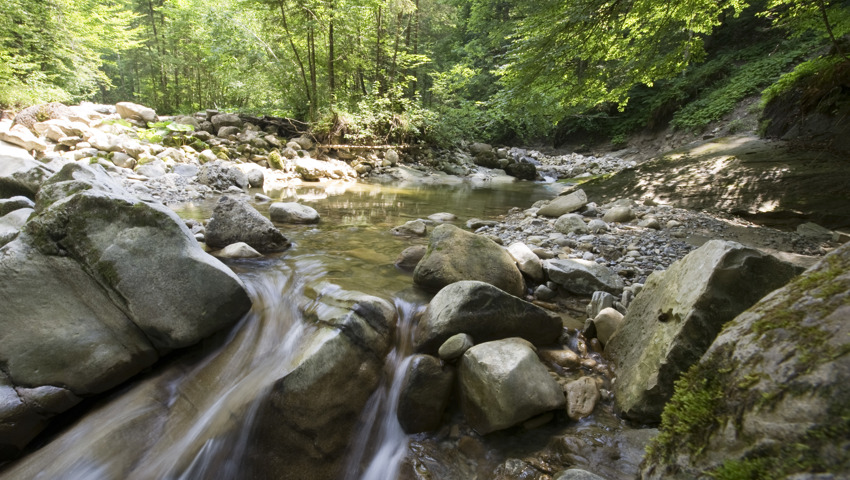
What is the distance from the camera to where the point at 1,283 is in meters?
2.46

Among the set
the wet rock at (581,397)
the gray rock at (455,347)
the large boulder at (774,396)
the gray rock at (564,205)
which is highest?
the large boulder at (774,396)

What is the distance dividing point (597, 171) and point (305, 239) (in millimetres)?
14387

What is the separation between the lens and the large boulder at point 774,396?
800 millimetres

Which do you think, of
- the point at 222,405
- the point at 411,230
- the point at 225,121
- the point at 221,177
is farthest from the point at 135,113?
the point at 222,405

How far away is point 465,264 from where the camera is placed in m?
3.85

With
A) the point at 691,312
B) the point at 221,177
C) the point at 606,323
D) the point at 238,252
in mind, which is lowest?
the point at 606,323

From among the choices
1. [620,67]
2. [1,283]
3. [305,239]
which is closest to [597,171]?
[620,67]

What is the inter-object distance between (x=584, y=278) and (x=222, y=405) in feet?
11.7

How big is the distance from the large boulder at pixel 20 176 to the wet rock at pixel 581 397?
771 cm

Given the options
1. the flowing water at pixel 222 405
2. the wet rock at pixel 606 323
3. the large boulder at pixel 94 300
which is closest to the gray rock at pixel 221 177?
the flowing water at pixel 222 405

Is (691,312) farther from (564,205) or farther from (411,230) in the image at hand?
(564,205)

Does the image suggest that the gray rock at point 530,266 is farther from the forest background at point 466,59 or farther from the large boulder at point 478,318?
the forest background at point 466,59

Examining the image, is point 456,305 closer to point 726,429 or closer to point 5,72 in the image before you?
point 726,429

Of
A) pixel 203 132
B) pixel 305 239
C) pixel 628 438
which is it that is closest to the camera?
pixel 628 438
